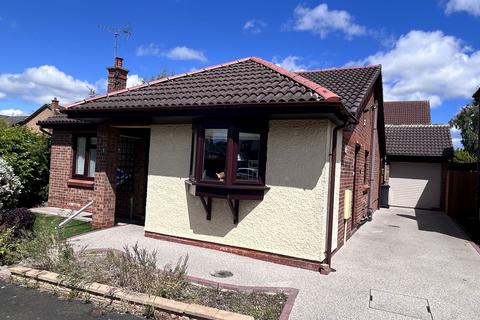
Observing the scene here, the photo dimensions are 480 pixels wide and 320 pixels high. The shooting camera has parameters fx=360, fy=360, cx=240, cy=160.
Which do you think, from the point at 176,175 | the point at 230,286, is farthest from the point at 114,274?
the point at 176,175

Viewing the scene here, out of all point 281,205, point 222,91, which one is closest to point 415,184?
point 281,205

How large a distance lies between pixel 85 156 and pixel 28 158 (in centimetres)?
236

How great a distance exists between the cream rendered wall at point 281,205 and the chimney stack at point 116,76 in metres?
4.20

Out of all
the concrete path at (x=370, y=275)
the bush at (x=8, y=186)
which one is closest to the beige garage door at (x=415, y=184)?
the concrete path at (x=370, y=275)

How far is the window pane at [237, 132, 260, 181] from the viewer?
6.93m

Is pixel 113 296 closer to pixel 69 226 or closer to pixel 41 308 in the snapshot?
pixel 41 308

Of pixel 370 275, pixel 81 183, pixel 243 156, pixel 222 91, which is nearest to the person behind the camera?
pixel 370 275

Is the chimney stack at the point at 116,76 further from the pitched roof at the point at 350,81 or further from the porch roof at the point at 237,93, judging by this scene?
the pitched roof at the point at 350,81

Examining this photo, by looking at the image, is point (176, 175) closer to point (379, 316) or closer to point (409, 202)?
point (379, 316)

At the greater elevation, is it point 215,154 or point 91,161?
point 215,154

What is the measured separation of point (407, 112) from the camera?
3005cm

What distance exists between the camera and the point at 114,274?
17.8 ft

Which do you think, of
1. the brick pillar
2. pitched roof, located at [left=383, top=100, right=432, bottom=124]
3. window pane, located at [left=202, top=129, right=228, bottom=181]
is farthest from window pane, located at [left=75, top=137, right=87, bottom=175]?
pitched roof, located at [left=383, top=100, right=432, bottom=124]

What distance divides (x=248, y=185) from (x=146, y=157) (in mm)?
4462
